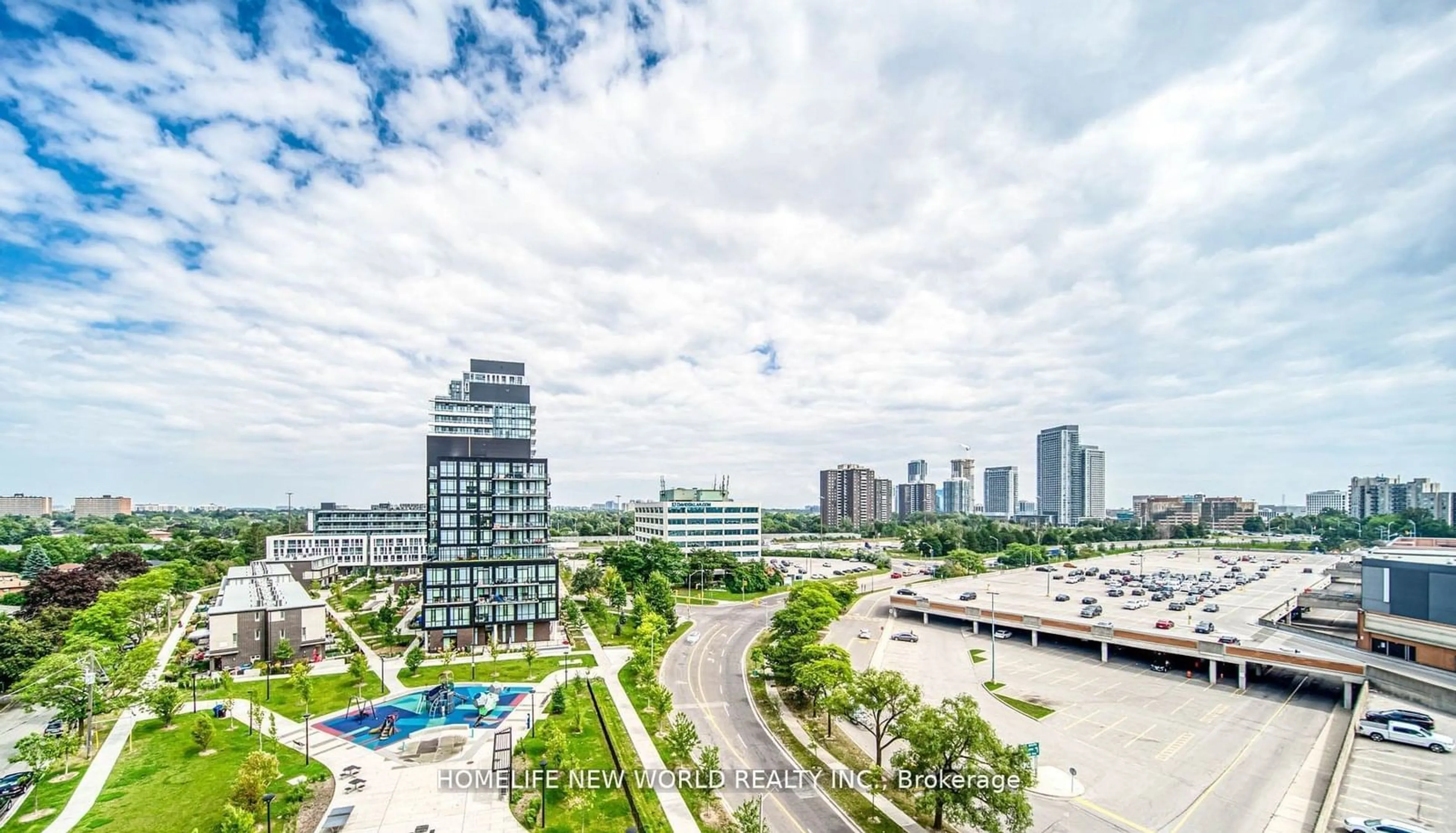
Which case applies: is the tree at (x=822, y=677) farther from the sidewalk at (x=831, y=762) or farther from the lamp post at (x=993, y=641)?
the lamp post at (x=993, y=641)

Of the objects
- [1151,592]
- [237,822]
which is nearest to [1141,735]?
[237,822]

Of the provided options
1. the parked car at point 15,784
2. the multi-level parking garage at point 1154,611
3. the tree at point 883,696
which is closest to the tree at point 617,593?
the multi-level parking garage at point 1154,611

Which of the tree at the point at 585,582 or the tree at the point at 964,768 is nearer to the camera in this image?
the tree at the point at 964,768

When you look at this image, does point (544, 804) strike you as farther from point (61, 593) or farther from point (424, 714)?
point (61, 593)

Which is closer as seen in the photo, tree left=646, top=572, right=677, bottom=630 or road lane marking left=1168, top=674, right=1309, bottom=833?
road lane marking left=1168, top=674, right=1309, bottom=833

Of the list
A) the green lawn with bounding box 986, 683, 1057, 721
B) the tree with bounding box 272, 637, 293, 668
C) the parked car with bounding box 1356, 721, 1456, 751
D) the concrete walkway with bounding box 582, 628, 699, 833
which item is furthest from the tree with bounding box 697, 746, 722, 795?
the tree with bounding box 272, 637, 293, 668

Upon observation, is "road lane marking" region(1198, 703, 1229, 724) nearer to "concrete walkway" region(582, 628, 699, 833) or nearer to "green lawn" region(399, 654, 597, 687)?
"concrete walkway" region(582, 628, 699, 833)
